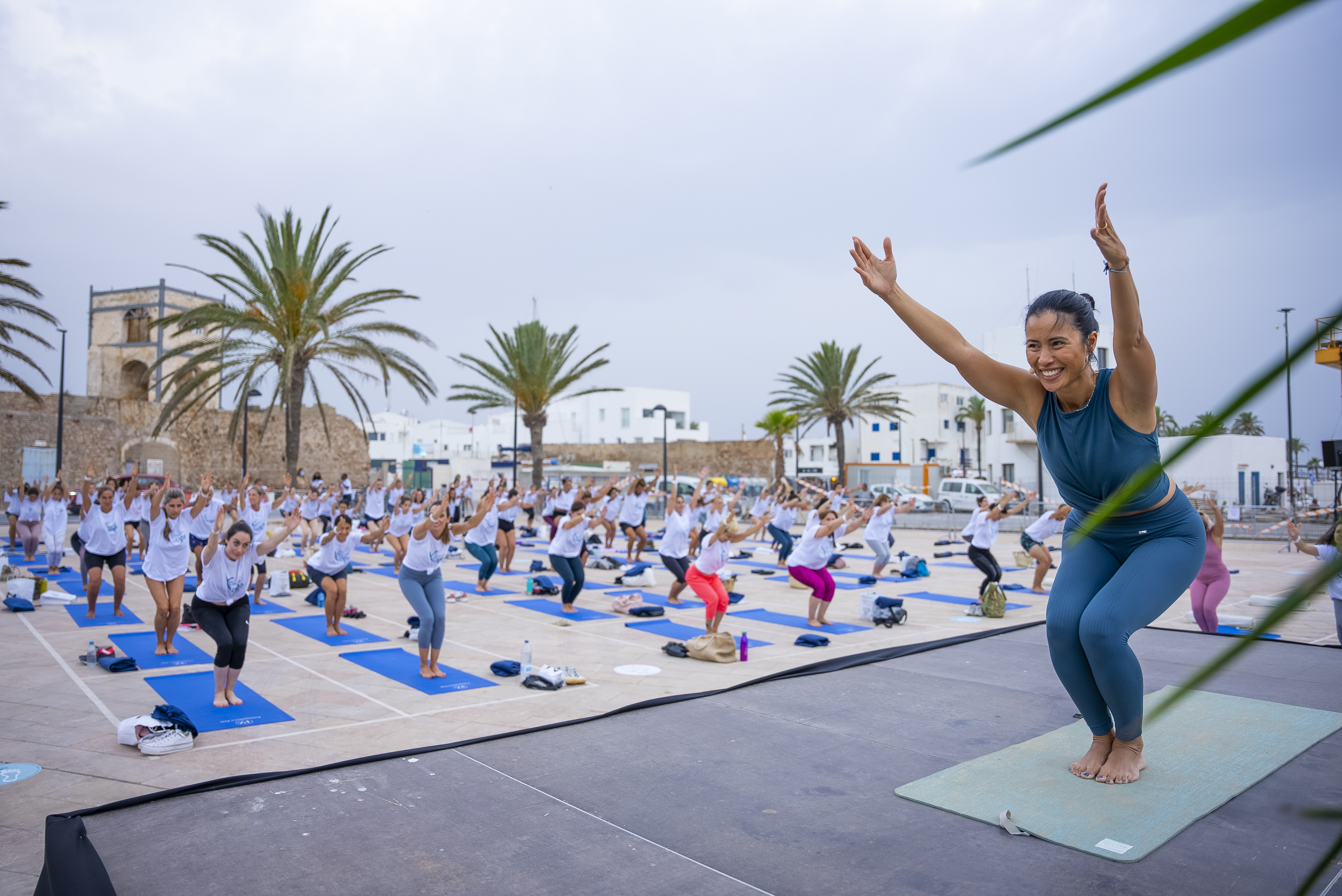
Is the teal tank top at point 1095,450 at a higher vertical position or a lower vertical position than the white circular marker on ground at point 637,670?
higher

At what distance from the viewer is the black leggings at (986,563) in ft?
39.3

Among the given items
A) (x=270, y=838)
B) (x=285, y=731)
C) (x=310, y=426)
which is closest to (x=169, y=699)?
(x=285, y=731)

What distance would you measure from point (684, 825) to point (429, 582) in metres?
4.49

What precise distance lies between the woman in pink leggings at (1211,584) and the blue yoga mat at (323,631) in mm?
8781

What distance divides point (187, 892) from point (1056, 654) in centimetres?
376

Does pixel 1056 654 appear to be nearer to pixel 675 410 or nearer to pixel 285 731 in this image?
pixel 285 731

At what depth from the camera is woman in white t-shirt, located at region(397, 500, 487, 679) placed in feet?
24.6

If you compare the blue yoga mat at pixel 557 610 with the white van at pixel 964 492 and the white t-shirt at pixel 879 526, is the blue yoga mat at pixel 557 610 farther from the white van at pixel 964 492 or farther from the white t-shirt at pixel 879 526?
the white van at pixel 964 492

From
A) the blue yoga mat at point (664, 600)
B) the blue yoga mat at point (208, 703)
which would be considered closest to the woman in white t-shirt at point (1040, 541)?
the blue yoga mat at point (664, 600)

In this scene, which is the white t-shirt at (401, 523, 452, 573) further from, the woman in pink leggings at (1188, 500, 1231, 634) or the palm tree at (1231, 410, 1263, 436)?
the palm tree at (1231, 410, 1263, 436)

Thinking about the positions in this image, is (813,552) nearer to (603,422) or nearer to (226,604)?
(226,604)

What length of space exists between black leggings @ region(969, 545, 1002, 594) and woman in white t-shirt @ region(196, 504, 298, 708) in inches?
366

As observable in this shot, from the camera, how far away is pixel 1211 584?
28.6ft

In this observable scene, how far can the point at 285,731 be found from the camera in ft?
19.1
